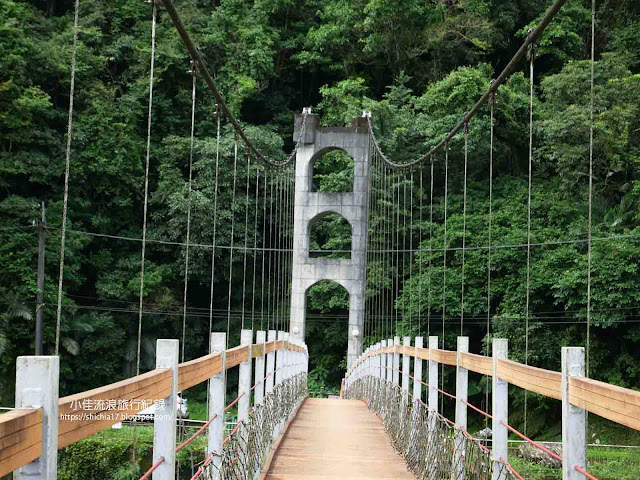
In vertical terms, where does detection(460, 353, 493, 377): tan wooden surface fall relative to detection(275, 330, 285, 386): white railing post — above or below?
above

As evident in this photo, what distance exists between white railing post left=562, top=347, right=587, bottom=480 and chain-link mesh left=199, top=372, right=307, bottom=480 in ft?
4.26

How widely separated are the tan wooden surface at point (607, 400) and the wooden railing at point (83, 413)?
1.06 m

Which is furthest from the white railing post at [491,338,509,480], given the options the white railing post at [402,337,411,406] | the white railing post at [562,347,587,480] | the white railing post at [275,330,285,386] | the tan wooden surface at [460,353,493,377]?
the white railing post at [275,330,285,386]

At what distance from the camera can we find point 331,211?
64.9ft

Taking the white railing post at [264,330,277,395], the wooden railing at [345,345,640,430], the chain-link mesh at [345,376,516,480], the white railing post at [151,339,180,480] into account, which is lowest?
the chain-link mesh at [345,376,516,480]

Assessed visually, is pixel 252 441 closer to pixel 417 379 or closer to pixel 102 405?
pixel 417 379

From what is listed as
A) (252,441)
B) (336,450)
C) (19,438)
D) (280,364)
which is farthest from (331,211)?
(19,438)

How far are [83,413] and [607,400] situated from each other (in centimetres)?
111

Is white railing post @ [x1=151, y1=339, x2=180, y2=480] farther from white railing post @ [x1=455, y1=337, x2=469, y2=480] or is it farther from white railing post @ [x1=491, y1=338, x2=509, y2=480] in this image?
Answer: white railing post @ [x1=455, y1=337, x2=469, y2=480]

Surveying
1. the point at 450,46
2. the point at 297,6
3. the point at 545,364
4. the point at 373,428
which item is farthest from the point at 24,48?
the point at 373,428

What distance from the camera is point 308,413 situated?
850 centimetres

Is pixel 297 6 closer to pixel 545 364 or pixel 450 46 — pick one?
pixel 450 46

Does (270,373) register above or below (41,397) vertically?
below

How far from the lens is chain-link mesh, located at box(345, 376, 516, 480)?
11.0 feet
